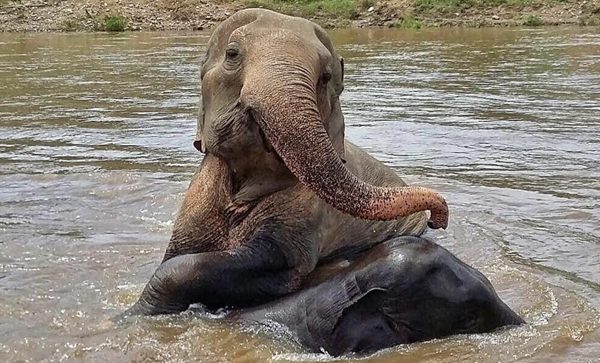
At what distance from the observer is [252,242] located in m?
5.40

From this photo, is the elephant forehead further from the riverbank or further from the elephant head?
the riverbank

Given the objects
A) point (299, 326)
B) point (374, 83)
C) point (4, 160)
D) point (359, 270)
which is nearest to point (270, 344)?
point (299, 326)

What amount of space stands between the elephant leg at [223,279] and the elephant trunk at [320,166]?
896mm

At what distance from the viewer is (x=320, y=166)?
4438 mm

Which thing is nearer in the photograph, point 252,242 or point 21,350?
point 21,350

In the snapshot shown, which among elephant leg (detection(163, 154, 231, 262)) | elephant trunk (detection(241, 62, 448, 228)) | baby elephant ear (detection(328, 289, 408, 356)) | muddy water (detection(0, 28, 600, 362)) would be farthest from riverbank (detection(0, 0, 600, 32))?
elephant trunk (detection(241, 62, 448, 228))

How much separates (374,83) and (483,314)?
12.0 m

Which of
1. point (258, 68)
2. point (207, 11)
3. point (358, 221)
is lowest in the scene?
point (207, 11)

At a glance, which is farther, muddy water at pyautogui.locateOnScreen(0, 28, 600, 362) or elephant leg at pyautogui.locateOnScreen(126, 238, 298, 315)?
elephant leg at pyautogui.locateOnScreen(126, 238, 298, 315)

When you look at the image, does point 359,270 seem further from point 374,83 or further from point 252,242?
point 374,83

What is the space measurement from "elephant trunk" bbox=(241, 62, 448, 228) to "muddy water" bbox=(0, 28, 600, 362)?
0.70 metres

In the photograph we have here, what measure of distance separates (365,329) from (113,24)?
101 feet

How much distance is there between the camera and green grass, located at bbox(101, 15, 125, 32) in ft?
113

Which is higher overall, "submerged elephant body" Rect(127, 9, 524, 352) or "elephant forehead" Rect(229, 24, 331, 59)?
"elephant forehead" Rect(229, 24, 331, 59)
